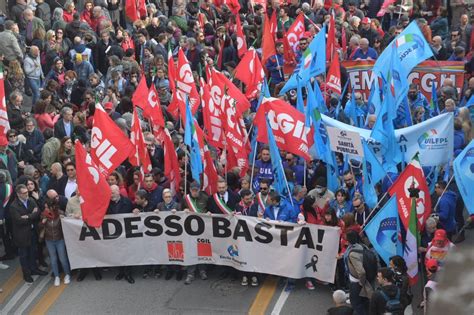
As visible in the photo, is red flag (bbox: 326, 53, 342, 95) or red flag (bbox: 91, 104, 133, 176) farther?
red flag (bbox: 326, 53, 342, 95)

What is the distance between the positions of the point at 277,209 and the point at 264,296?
1.14m

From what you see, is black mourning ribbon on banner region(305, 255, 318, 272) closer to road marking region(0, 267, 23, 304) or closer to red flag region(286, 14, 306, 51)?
road marking region(0, 267, 23, 304)

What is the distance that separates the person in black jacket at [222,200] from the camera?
1135 centimetres

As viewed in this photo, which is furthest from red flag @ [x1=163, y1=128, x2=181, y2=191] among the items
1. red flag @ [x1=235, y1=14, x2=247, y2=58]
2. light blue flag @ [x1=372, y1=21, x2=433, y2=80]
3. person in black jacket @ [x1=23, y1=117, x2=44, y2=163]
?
red flag @ [x1=235, y1=14, x2=247, y2=58]

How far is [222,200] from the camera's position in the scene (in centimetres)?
1146

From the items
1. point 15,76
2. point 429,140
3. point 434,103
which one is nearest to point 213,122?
point 429,140

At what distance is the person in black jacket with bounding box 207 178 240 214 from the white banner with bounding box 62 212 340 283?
0.61ft

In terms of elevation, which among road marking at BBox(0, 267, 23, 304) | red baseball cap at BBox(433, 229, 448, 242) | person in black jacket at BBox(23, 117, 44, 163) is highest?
person in black jacket at BBox(23, 117, 44, 163)

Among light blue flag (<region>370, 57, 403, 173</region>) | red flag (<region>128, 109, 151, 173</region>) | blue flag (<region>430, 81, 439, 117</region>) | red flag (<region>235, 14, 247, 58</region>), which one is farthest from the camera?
red flag (<region>235, 14, 247, 58</region>)

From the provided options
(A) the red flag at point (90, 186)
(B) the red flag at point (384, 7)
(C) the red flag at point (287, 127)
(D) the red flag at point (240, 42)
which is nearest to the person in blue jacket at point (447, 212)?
(C) the red flag at point (287, 127)

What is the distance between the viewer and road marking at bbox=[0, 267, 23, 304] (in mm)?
11438

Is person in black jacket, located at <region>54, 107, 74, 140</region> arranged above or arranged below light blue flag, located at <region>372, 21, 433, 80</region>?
below

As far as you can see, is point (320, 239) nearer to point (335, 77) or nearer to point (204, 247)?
point (204, 247)

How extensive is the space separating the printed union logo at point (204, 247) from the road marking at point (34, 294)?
2.23m
